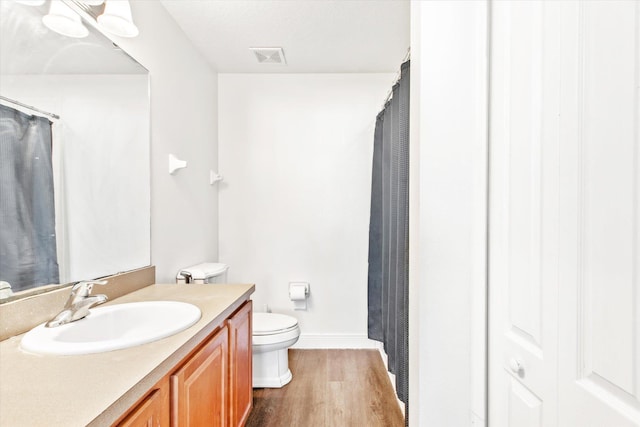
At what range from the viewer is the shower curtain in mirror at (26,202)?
108cm

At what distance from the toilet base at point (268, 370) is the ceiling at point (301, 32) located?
2210 mm

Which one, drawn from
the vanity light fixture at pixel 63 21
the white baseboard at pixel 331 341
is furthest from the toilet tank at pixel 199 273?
the vanity light fixture at pixel 63 21

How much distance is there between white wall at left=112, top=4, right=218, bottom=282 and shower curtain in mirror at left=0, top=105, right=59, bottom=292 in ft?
2.22

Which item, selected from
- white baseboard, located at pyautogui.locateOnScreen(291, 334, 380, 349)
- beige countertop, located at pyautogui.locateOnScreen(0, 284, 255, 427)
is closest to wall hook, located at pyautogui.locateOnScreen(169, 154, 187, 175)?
beige countertop, located at pyautogui.locateOnScreen(0, 284, 255, 427)

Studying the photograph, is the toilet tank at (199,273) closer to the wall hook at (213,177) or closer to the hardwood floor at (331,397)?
the wall hook at (213,177)

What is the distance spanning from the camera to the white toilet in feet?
7.29

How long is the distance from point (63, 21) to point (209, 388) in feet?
4.96
